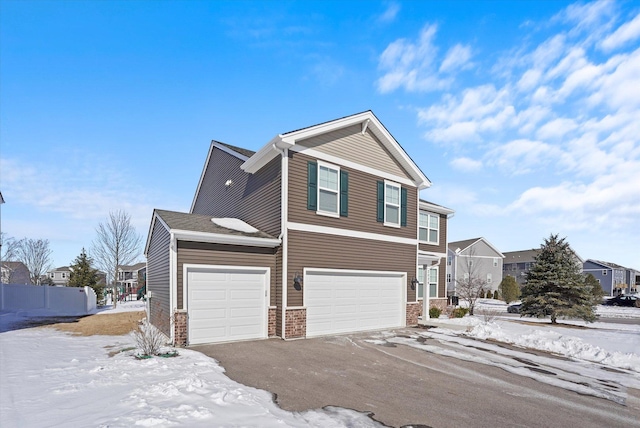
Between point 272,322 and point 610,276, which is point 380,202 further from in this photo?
point 610,276

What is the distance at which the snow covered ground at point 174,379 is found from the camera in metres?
5.00

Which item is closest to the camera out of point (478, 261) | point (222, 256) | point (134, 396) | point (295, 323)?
point (134, 396)

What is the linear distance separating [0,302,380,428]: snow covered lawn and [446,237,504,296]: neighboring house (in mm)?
41825

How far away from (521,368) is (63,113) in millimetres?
17199

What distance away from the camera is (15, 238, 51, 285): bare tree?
1661 inches

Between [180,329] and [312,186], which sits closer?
[180,329]

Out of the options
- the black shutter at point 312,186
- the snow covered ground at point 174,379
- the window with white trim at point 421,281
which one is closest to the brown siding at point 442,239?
the window with white trim at point 421,281

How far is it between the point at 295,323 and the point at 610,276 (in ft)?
215

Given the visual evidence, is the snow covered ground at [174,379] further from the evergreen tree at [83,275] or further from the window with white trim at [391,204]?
the evergreen tree at [83,275]

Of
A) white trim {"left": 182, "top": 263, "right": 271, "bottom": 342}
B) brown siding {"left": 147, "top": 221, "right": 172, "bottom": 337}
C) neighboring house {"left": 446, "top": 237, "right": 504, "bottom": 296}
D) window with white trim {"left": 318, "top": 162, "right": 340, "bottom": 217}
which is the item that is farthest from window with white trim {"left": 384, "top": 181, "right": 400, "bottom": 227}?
neighboring house {"left": 446, "top": 237, "right": 504, "bottom": 296}

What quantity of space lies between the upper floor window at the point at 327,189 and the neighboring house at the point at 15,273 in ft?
157

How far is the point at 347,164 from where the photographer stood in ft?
45.3

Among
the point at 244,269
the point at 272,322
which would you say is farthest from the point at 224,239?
the point at 272,322

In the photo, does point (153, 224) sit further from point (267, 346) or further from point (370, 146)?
point (370, 146)
